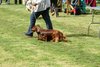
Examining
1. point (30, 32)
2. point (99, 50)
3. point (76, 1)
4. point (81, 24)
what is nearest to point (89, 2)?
point (76, 1)

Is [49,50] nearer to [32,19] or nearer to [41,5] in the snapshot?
[41,5]

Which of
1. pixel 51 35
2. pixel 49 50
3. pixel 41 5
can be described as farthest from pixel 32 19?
pixel 49 50

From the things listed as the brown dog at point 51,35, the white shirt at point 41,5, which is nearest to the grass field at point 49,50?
the brown dog at point 51,35

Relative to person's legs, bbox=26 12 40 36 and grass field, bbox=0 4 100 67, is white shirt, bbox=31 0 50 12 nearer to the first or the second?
person's legs, bbox=26 12 40 36

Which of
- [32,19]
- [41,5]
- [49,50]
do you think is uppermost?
[41,5]

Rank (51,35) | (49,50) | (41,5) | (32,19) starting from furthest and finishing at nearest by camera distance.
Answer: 1. (32,19)
2. (41,5)
3. (51,35)
4. (49,50)

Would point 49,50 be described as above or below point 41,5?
below

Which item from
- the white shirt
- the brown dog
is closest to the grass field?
the brown dog

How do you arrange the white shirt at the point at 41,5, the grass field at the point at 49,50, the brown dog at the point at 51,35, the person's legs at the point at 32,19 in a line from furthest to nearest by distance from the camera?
the person's legs at the point at 32,19
the white shirt at the point at 41,5
the brown dog at the point at 51,35
the grass field at the point at 49,50

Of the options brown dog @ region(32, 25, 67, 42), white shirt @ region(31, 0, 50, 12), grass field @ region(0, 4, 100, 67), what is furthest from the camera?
white shirt @ region(31, 0, 50, 12)

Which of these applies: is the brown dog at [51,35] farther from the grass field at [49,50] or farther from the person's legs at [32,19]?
the person's legs at [32,19]

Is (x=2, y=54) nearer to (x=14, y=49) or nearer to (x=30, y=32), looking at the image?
(x=14, y=49)

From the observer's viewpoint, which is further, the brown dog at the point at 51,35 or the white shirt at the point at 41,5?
the white shirt at the point at 41,5

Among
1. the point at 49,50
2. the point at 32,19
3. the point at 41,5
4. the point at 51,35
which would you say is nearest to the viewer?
the point at 49,50
